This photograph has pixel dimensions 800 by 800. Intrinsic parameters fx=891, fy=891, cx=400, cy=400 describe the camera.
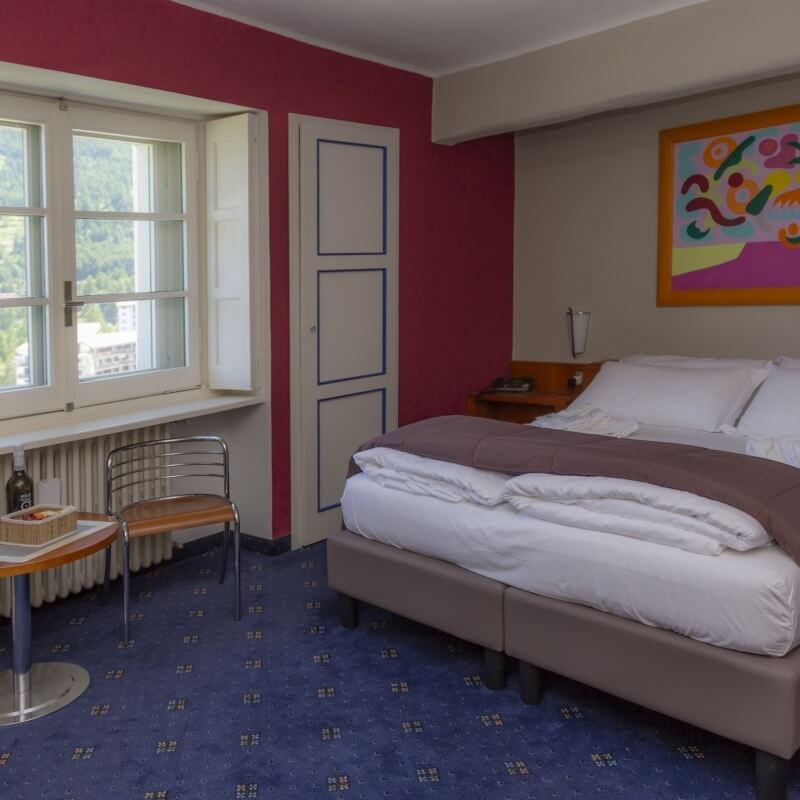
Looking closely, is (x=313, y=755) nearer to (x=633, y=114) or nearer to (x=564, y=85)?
(x=564, y=85)

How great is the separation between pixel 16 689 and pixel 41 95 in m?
2.15

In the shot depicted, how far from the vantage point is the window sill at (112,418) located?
3285 millimetres

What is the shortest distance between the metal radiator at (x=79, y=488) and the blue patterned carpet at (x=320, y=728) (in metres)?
0.13

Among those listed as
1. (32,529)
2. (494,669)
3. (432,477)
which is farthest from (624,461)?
(32,529)

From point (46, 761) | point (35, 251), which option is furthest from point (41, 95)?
point (46, 761)

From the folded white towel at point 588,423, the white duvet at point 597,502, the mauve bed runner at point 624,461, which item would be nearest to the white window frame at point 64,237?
the mauve bed runner at point 624,461

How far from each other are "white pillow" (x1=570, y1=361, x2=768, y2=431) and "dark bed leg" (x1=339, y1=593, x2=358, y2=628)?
1513mm

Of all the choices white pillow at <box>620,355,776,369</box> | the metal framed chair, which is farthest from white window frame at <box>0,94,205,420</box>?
white pillow at <box>620,355,776,369</box>

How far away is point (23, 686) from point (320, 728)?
95 cm

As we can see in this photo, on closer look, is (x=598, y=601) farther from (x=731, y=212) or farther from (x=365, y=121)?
(x=365, y=121)

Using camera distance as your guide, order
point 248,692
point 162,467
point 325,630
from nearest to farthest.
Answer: point 248,692, point 325,630, point 162,467

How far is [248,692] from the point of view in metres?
2.87

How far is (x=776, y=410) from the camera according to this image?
362 cm

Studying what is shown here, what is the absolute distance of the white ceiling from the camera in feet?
12.0
